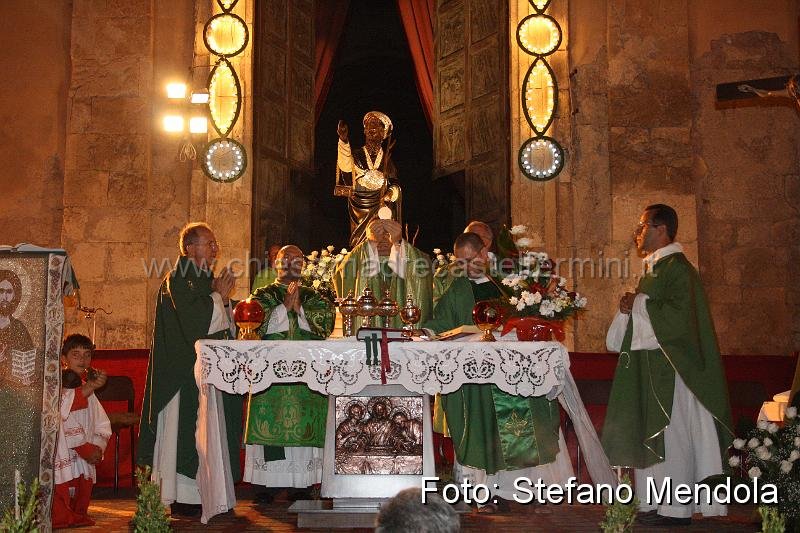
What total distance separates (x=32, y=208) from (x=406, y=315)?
6123 millimetres

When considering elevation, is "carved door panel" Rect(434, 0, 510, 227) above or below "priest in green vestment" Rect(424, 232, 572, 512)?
above

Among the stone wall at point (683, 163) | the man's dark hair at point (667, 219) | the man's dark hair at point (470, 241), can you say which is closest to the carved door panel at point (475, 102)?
the stone wall at point (683, 163)

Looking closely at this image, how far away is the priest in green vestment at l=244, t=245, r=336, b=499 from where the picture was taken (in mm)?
6508

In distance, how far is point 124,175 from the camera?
10.1m

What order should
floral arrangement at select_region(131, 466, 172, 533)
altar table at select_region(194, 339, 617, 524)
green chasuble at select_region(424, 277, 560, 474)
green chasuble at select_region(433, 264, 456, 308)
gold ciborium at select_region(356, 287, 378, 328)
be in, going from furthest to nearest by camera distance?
green chasuble at select_region(433, 264, 456, 308) < green chasuble at select_region(424, 277, 560, 474) < gold ciborium at select_region(356, 287, 378, 328) < altar table at select_region(194, 339, 617, 524) < floral arrangement at select_region(131, 466, 172, 533)

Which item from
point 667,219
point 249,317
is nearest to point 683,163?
point 667,219

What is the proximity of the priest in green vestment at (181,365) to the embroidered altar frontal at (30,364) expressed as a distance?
1.29 meters

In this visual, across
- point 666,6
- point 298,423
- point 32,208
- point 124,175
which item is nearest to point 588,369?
point 298,423

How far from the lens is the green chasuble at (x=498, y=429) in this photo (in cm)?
629

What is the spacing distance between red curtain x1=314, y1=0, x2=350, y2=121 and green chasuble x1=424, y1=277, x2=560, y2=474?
669 cm

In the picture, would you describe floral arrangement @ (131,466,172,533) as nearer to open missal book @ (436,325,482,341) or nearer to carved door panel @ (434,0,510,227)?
open missal book @ (436,325,482,341)

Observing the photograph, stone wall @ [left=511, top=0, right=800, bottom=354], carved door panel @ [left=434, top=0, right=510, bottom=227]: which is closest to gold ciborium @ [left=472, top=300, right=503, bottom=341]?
stone wall @ [left=511, top=0, right=800, bottom=354]

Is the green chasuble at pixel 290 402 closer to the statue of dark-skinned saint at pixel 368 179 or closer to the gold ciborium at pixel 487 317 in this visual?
the gold ciborium at pixel 487 317

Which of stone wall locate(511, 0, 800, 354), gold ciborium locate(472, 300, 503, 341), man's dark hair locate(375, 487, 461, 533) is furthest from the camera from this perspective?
stone wall locate(511, 0, 800, 354)
